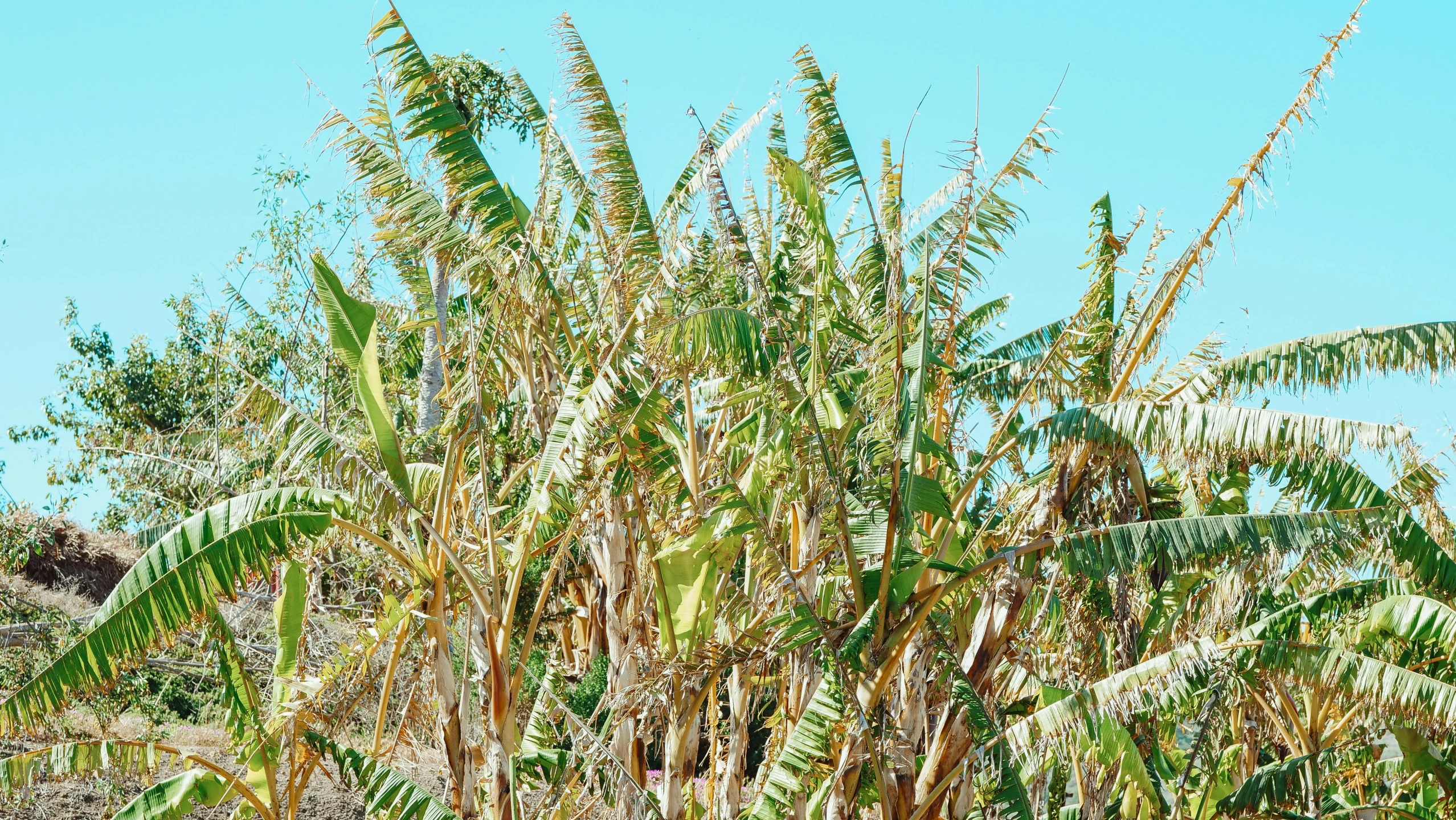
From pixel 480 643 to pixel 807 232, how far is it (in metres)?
4.00

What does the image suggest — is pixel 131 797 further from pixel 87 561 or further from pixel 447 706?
pixel 87 561

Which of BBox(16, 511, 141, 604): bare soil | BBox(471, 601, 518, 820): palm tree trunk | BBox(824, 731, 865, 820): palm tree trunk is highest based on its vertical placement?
BBox(16, 511, 141, 604): bare soil

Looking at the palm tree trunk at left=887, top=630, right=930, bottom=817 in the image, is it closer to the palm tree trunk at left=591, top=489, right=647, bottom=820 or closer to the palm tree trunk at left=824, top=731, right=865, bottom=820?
the palm tree trunk at left=824, top=731, right=865, bottom=820

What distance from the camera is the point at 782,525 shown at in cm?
995

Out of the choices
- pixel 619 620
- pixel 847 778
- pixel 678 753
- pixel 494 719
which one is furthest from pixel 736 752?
pixel 494 719

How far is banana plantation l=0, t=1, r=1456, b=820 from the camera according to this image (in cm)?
809

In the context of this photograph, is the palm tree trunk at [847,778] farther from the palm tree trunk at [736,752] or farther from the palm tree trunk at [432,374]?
the palm tree trunk at [432,374]

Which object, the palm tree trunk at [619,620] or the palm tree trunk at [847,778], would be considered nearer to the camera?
the palm tree trunk at [847,778]

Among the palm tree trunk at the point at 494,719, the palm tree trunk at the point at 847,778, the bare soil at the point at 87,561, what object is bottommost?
the palm tree trunk at the point at 847,778

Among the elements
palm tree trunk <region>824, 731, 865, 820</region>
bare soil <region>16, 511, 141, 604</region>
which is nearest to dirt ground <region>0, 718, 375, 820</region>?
bare soil <region>16, 511, 141, 604</region>

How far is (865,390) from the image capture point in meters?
8.99

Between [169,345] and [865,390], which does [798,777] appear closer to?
[865,390]

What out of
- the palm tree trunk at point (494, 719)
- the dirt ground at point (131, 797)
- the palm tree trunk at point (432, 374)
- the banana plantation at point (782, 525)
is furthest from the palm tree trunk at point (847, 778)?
the palm tree trunk at point (432, 374)

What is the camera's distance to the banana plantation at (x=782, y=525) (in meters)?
8.09
